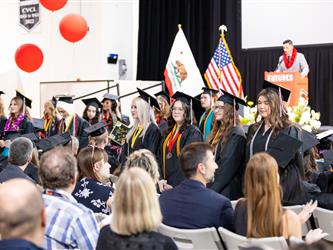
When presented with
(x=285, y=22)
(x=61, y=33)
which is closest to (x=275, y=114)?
(x=61, y=33)

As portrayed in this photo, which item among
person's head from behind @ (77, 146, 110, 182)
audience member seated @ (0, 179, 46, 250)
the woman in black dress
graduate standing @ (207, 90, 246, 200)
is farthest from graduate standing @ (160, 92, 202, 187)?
audience member seated @ (0, 179, 46, 250)

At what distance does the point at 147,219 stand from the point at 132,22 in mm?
11912

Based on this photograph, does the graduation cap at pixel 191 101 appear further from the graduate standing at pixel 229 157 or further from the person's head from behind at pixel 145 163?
the person's head from behind at pixel 145 163

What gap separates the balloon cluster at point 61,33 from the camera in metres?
10.7

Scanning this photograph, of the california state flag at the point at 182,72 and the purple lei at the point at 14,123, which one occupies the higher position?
the california state flag at the point at 182,72

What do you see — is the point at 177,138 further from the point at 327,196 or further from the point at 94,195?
the point at 327,196

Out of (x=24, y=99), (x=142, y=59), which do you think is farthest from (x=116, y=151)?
(x=142, y=59)

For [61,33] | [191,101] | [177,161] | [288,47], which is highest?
[61,33]

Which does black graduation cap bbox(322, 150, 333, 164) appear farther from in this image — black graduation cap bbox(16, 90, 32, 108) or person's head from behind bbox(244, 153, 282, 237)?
black graduation cap bbox(16, 90, 32, 108)

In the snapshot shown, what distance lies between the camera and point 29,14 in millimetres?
13930

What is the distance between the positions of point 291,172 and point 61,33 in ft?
24.1

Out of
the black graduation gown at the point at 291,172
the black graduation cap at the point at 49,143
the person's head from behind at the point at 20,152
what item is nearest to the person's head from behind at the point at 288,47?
the black graduation cap at the point at 49,143

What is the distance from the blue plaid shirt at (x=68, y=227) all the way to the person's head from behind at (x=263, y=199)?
30.7 inches

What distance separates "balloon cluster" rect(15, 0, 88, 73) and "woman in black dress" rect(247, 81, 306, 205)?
21.1ft
